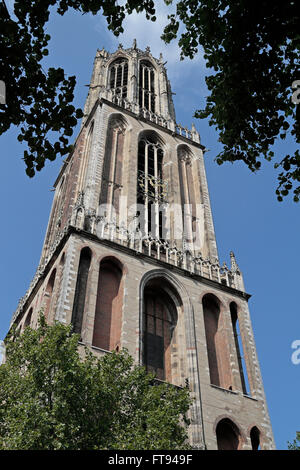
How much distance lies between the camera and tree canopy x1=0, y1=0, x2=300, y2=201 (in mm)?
10852

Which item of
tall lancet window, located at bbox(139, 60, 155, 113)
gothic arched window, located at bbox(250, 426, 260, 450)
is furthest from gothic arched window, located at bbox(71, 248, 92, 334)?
tall lancet window, located at bbox(139, 60, 155, 113)

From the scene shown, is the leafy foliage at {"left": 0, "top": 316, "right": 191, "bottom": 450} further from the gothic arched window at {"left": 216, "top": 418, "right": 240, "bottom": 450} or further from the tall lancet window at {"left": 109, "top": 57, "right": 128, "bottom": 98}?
the tall lancet window at {"left": 109, "top": 57, "right": 128, "bottom": 98}

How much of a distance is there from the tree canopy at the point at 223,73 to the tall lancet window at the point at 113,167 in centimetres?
1649

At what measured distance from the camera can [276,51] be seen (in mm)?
11891

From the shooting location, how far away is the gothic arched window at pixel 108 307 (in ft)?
72.5

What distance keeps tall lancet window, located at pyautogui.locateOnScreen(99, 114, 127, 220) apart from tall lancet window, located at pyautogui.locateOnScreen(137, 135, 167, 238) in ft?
5.27

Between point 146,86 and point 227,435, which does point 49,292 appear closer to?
point 227,435

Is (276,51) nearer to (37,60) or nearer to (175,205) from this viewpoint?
(37,60)

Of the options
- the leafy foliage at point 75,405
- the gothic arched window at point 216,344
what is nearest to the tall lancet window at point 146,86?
the gothic arched window at point 216,344

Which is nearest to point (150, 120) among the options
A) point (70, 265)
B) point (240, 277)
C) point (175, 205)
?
point (175, 205)

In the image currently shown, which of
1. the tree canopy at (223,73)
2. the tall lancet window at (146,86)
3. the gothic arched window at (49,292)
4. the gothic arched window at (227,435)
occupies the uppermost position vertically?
the tall lancet window at (146,86)

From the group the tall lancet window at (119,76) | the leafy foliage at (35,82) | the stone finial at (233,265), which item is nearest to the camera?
the leafy foliage at (35,82)

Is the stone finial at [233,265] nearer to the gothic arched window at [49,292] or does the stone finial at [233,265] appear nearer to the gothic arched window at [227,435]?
the gothic arched window at [227,435]

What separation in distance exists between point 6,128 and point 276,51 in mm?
6533
